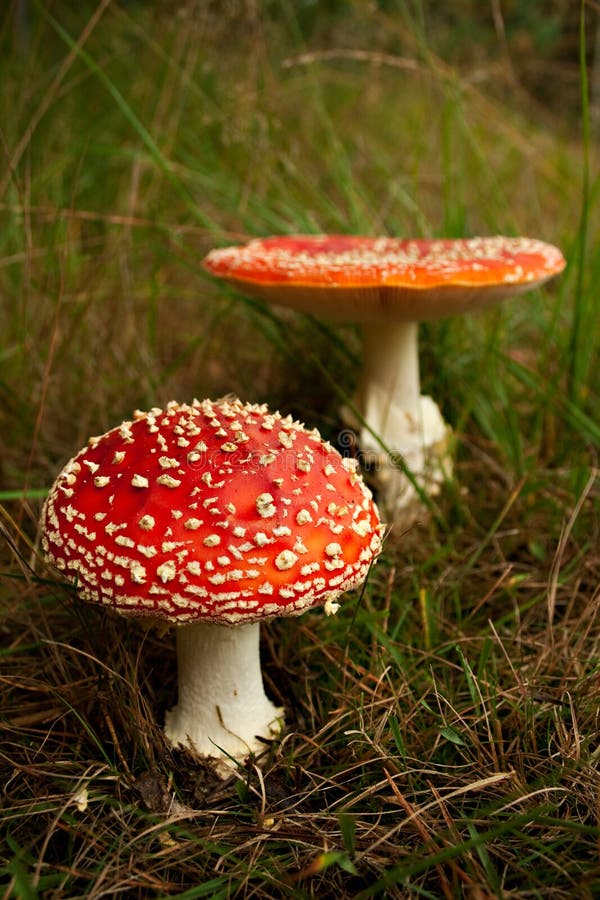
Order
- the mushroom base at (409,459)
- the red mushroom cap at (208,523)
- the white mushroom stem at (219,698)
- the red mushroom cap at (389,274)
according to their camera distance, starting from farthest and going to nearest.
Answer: the mushroom base at (409,459) → the red mushroom cap at (389,274) → the white mushroom stem at (219,698) → the red mushroom cap at (208,523)

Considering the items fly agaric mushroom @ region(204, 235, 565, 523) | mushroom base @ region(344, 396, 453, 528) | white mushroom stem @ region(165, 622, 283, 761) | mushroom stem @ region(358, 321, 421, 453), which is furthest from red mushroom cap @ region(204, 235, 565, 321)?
white mushroom stem @ region(165, 622, 283, 761)

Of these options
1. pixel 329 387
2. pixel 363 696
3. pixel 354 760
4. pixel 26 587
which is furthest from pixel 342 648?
pixel 329 387

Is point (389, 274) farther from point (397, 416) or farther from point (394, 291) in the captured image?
point (397, 416)

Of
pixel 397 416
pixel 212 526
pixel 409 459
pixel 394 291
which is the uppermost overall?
pixel 394 291

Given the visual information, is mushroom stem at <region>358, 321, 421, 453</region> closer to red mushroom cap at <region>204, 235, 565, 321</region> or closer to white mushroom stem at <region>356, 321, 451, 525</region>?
white mushroom stem at <region>356, 321, 451, 525</region>

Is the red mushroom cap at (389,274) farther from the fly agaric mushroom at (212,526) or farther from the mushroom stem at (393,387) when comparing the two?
the fly agaric mushroom at (212,526)

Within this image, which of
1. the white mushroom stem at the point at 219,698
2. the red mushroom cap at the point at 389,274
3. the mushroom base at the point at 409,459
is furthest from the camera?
the mushroom base at the point at 409,459

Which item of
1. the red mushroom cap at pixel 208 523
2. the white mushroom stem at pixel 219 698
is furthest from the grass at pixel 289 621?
the red mushroom cap at pixel 208 523

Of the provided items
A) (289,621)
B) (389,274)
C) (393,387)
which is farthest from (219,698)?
(393,387)
